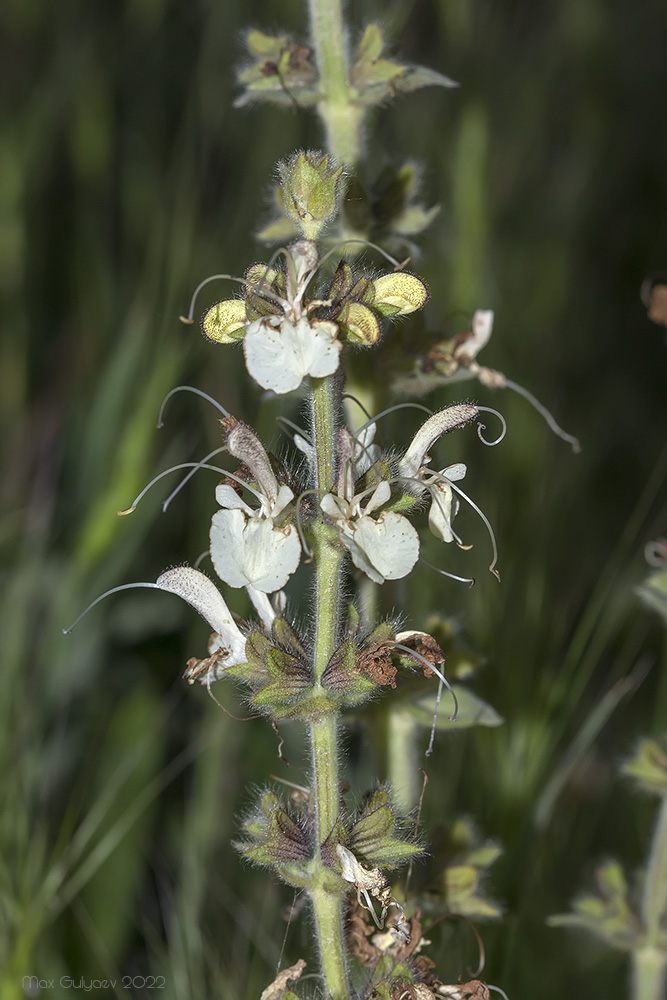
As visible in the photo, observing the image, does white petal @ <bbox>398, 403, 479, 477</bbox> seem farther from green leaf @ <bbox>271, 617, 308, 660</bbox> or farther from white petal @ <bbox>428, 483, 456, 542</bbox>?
green leaf @ <bbox>271, 617, 308, 660</bbox>

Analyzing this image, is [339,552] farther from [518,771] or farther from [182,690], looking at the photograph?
[182,690]

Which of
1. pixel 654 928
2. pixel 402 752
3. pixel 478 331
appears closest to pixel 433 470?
pixel 478 331

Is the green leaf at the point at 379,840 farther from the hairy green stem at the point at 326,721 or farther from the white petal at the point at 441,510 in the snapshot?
the white petal at the point at 441,510

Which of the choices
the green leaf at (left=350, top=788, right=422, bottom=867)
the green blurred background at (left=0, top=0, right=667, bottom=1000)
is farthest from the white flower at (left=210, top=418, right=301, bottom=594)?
the green blurred background at (left=0, top=0, right=667, bottom=1000)

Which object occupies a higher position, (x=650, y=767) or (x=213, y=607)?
(x=213, y=607)

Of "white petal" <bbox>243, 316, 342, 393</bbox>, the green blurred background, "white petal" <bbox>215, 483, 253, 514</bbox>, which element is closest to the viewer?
"white petal" <bbox>243, 316, 342, 393</bbox>

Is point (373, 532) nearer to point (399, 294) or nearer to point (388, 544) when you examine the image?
point (388, 544)

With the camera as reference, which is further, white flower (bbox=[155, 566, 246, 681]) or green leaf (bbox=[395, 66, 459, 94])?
green leaf (bbox=[395, 66, 459, 94])
